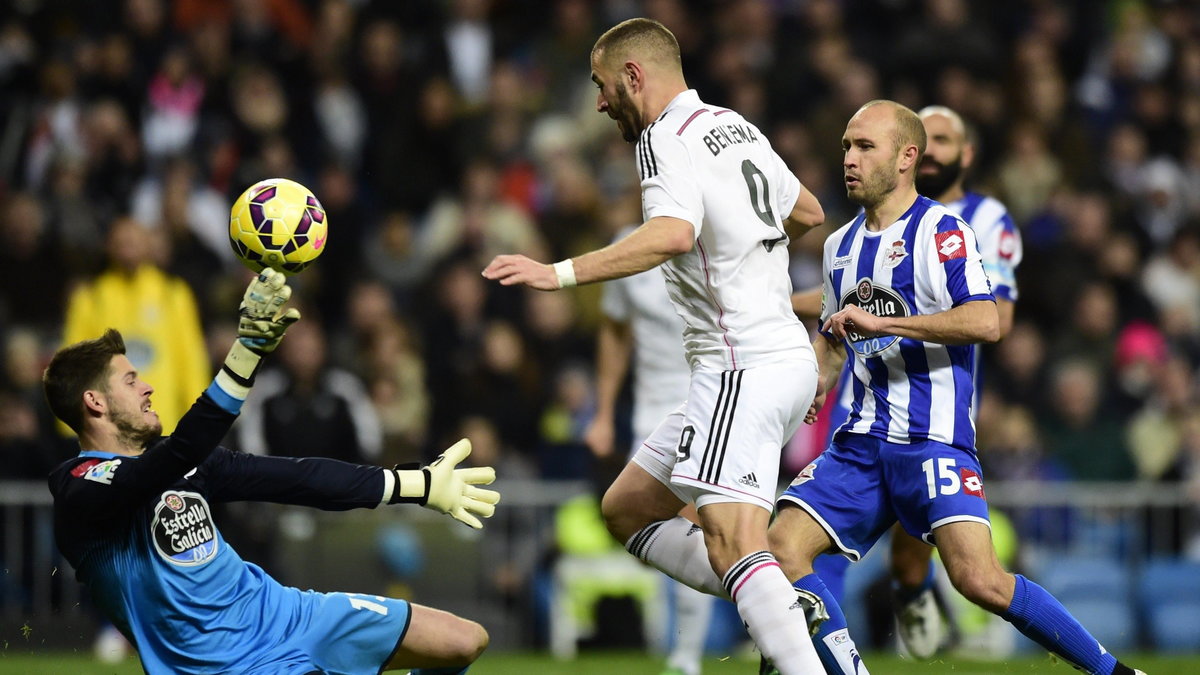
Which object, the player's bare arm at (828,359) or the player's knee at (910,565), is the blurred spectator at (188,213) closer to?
the player's knee at (910,565)

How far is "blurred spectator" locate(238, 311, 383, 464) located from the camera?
10.3m

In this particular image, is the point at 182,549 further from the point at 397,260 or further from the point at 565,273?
the point at 397,260

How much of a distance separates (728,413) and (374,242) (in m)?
7.97

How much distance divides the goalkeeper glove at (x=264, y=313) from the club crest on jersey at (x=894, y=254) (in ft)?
7.32

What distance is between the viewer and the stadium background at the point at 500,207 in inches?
413

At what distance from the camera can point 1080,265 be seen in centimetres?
1251

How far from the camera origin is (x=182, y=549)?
16.9 ft

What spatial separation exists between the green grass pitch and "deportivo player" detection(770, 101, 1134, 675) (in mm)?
1874

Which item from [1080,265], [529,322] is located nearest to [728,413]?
[529,322]

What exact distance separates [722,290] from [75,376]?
220 centimetres

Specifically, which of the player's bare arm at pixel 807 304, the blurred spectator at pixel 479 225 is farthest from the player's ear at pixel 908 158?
the blurred spectator at pixel 479 225

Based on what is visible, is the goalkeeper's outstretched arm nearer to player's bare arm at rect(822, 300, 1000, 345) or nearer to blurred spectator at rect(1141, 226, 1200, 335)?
player's bare arm at rect(822, 300, 1000, 345)

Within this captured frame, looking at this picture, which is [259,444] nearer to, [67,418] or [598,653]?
[598,653]

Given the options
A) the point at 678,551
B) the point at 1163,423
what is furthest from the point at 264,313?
the point at 1163,423
